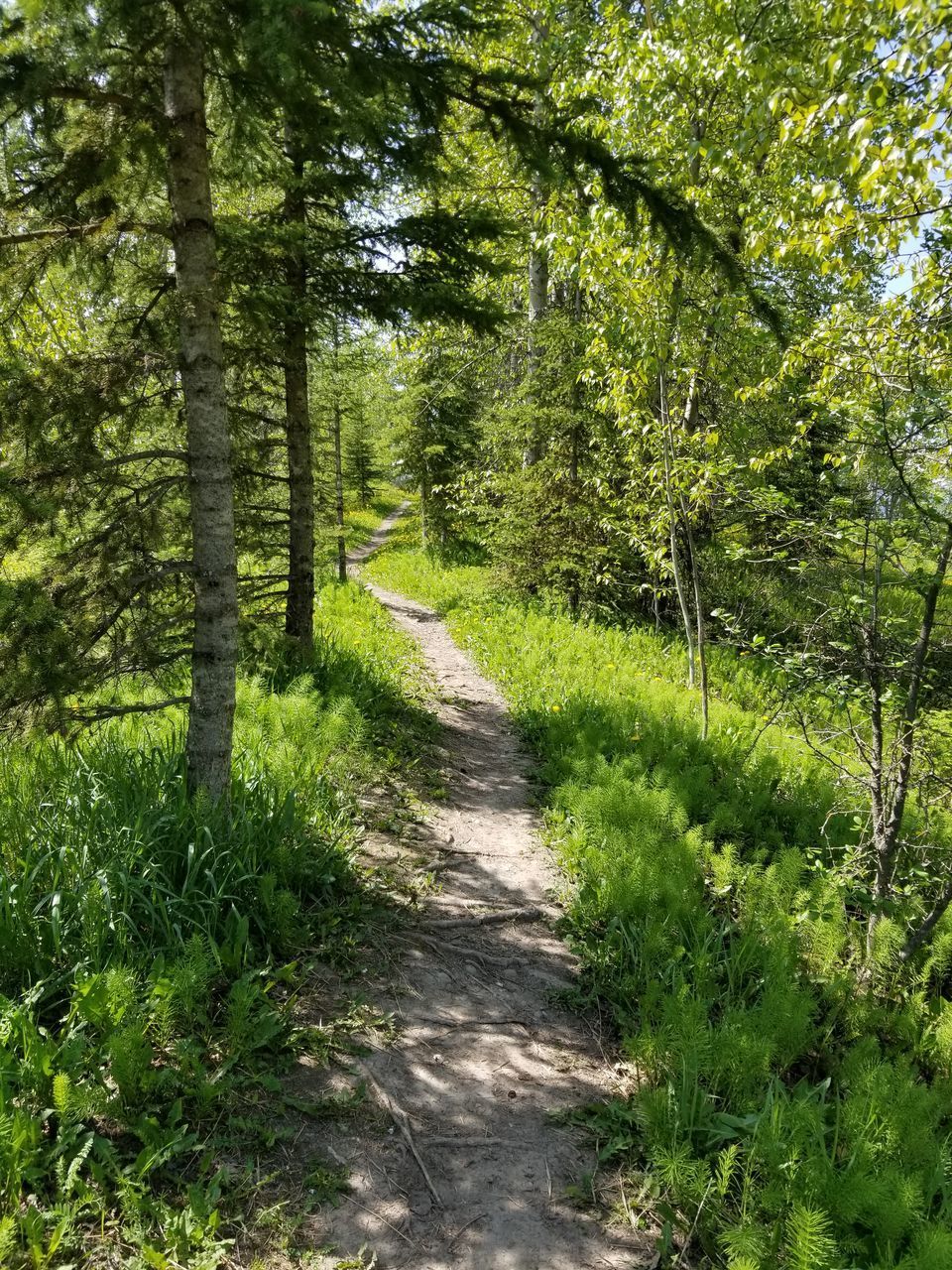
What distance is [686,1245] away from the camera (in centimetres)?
249

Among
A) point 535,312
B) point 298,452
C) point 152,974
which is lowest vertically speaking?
point 152,974

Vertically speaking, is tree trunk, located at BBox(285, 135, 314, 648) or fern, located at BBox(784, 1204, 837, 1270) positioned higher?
tree trunk, located at BBox(285, 135, 314, 648)

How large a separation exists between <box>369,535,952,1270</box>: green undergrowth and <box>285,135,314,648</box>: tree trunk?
3020 millimetres

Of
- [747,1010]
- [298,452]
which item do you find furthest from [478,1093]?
[298,452]

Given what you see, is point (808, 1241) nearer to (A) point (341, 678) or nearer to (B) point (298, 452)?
(A) point (341, 678)

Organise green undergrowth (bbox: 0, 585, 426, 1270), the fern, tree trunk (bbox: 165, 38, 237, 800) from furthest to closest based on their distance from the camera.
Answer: tree trunk (bbox: 165, 38, 237, 800) < green undergrowth (bbox: 0, 585, 426, 1270) < the fern

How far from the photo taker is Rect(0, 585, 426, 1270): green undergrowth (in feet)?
7.55

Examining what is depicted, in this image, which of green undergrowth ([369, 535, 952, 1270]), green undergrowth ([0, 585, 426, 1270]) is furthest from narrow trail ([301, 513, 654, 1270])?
green undergrowth ([0, 585, 426, 1270])

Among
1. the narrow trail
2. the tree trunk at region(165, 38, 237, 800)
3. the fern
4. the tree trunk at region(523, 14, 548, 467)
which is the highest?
the tree trunk at region(523, 14, 548, 467)

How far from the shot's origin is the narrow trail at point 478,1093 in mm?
2471

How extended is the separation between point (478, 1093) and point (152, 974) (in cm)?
156

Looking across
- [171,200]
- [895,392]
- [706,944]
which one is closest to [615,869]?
[706,944]

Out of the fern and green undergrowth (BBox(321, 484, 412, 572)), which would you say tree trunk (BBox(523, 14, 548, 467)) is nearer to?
the fern

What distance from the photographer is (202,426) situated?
12.7 feet
